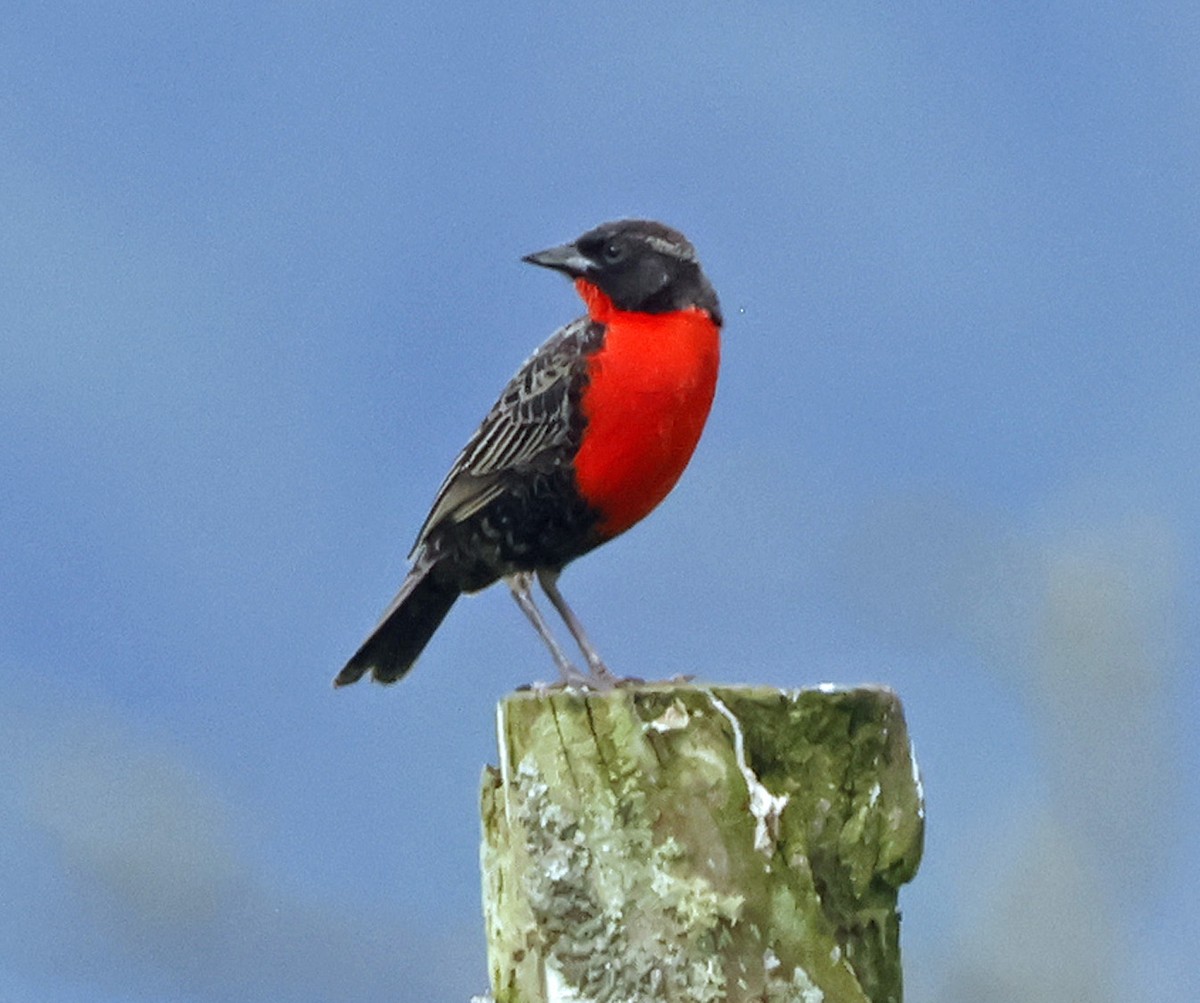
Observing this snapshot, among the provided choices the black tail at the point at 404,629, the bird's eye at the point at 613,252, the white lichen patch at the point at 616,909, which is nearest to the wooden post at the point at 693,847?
the white lichen patch at the point at 616,909

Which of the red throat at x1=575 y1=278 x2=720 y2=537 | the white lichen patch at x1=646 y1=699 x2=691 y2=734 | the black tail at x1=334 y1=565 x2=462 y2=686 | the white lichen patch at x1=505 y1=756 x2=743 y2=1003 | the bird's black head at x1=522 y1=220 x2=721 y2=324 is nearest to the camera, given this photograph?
the white lichen patch at x1=505 y1=756 x2=743 y2=1003

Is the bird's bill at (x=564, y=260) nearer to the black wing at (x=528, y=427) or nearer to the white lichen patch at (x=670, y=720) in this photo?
the black wing at (x=528, y=427)

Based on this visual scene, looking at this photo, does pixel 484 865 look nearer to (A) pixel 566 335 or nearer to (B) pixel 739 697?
(B) pixel 739 697

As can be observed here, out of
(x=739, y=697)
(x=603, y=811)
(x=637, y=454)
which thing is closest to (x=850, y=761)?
(x=739, y=697)

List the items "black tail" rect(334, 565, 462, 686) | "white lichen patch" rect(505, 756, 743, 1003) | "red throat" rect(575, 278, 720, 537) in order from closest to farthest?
1. "white lichen patch" rect(505, 756, 743, 1003)
2. "red throat" rect(575, 278, 720, 537)
3. "black tail" rect(334, 565, 462, 686)

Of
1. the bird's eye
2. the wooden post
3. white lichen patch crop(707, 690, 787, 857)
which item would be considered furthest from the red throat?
white lichen patch crop(707, 690, 787, 857)

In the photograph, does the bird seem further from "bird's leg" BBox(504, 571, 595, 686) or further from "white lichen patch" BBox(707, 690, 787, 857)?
"white lichen patch" BBox(707, 690, 787, 857)

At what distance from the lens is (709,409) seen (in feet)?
19.9

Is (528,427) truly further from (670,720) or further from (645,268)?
(670,720)

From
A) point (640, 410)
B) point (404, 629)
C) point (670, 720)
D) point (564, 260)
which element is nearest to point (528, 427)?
point (640, 410)

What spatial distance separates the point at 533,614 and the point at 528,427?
2.11 feet

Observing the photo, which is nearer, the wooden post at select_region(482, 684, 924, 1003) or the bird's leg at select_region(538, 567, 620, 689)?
the wooden post at select_region(482, 684, 924, 1003)

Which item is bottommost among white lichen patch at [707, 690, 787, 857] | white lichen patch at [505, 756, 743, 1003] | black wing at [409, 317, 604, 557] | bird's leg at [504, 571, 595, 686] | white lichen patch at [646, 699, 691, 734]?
white lichen patch at [505, 756, 743, 1003]

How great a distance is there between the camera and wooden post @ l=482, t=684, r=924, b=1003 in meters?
4.46
